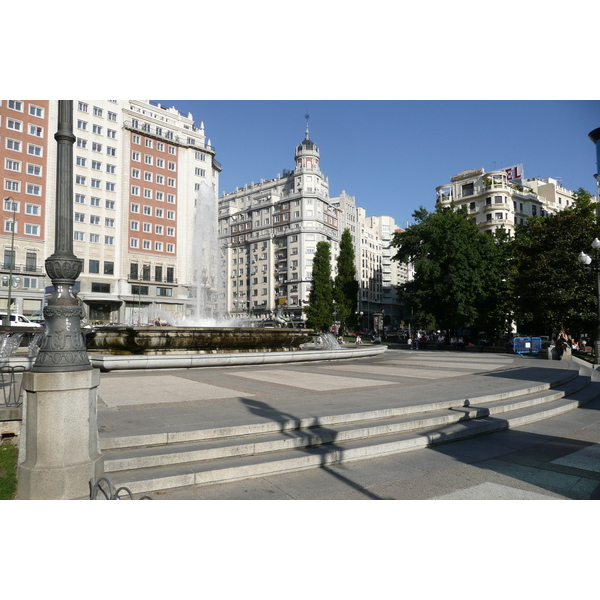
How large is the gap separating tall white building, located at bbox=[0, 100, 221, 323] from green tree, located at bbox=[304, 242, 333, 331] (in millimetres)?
18420

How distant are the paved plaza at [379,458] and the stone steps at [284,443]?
14 cm

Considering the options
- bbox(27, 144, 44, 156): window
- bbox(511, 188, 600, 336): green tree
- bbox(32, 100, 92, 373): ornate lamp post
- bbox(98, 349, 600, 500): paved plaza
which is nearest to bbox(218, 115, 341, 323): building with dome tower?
bbox(27, 144, 44, 156): window

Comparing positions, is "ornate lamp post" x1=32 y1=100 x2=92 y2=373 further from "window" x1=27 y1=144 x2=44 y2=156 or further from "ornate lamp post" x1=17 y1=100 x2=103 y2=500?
"window" x1=27 y1=144 x2=44 y2=156

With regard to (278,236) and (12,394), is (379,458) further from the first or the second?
(278,236)

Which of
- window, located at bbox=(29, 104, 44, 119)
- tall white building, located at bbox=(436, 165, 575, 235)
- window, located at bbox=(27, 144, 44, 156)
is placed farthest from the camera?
tall white building, located at bbox=(436, 165, 575, 235)

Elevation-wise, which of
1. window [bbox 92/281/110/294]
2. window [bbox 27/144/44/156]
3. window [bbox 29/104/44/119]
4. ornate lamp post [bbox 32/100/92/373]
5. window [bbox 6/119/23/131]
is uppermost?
window [bbox 29/104/44/119]

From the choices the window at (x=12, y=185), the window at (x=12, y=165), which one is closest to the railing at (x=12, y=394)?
the window at (x=12, y=185)

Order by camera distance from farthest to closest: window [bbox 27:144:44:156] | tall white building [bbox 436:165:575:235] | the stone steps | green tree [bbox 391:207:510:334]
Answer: tall white building [bbox 436:165:575:235] → window [bbox 27:144:44:156] → green tree [bbox 391:207:510:334] → the stone steps

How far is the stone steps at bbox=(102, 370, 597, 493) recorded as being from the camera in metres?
4.82

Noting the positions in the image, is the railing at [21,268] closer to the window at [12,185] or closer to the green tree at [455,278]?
the window at [12,185]

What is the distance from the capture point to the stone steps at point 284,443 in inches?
190

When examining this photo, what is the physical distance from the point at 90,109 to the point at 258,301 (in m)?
47.9

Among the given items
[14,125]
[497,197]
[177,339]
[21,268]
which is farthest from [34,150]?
[497,197]

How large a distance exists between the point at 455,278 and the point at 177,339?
2328 cm
